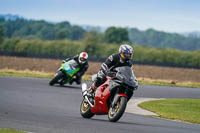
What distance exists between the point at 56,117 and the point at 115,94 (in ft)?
4.79

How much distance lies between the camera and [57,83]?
2577cm

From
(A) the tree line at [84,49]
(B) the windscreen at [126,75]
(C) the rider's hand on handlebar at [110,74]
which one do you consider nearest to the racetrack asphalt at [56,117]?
(B) the windscreen at [126,75]

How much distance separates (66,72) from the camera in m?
25.2

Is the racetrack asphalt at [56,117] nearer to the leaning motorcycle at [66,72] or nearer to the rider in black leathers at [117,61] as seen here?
the leaning motorcycle at [66,72]

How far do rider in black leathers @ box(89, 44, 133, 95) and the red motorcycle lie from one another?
7.1 inches

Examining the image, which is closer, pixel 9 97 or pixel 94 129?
pixel 94 129

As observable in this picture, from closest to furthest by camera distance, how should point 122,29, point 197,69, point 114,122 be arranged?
point 114,122 < point 197,69 < point 122,29

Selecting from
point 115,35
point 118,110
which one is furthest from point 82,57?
point 115,35

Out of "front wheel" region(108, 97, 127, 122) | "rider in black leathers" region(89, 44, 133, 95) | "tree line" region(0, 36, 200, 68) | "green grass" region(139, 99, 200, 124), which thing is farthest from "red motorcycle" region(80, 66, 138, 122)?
"tree line" region(0, 36, 200, 68)

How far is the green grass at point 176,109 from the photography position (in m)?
15.9

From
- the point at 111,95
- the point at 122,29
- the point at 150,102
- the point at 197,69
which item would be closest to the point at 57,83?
the point at 150,102

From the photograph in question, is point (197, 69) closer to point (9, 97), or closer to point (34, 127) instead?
point (9, 97)

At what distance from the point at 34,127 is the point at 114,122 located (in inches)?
96.3

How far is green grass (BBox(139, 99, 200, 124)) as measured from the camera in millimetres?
15871
